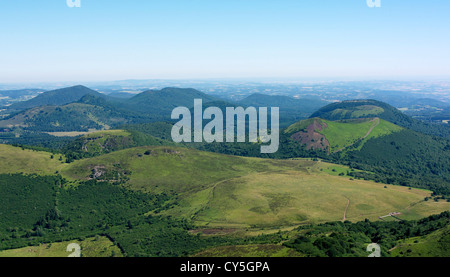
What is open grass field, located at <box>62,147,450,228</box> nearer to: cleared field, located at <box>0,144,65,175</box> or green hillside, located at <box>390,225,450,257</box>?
Answer: cleared field, located at <box>0,144,65,175</box>

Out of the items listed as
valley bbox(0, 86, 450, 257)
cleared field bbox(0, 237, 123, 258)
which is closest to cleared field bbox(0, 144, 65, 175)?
valley bbox(0, 86, 450, 257)

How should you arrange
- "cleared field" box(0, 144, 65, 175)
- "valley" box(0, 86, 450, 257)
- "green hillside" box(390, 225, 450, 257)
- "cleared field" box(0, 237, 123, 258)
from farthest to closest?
"cleared field" box(0, 144, 65, 175)
"cleared field" box(0, 237, 123, 258)
"valley" box(0, 86, 450, 257)
"green hillside" box(390, 225, 450, 257)

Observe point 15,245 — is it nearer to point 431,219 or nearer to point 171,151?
point 171,151

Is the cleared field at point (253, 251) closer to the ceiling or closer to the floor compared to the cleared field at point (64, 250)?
closer to the ceiling

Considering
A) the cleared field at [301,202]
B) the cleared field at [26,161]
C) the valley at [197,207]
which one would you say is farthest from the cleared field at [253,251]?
the cleared field at [26,161]

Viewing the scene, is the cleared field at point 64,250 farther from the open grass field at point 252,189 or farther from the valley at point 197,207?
the open grass field at point 252,189

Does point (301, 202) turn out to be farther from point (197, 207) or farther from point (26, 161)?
point (26, 161)

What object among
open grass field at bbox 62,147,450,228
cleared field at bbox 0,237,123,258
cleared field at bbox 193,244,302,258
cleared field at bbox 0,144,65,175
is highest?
cleared field at bbox 0,144,65,175
